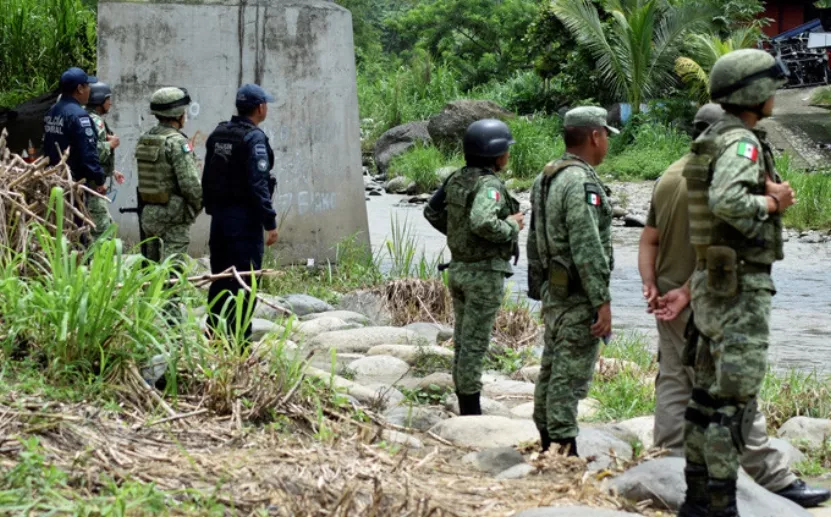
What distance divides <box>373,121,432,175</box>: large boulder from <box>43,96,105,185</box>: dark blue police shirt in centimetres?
1844

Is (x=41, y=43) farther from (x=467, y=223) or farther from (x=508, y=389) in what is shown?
(x=467, y=223)

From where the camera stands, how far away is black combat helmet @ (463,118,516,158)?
6320mm

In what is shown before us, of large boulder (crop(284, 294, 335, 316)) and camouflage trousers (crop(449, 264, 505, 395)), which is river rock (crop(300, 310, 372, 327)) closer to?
large boulder (crop(284, 294, 335, 316))

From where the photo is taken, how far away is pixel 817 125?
2691 cm

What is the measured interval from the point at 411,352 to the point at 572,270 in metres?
Result: 2.68

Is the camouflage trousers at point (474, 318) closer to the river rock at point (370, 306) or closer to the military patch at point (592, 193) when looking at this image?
the military patch at point (592, 193)

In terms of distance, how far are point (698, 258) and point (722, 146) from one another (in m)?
0.42

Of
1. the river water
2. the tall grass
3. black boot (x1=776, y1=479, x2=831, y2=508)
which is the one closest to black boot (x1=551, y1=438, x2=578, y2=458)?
black boot (x1=776, y1=479, x2=831, y2=508)

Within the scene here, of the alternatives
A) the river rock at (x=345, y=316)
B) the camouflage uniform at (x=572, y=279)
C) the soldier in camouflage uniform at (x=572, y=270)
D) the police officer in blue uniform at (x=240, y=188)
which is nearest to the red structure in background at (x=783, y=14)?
the river rock at (x=345, y=316)

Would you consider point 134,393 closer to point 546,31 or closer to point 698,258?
point 698,258

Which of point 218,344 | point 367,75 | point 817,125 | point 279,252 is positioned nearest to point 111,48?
point 279,252

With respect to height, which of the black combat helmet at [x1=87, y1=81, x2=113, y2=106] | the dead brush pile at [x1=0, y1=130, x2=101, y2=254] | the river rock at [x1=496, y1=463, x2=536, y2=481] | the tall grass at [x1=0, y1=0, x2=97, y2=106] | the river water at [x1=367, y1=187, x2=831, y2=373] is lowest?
the river water at [x1=367, y1=187, x2=831, y2=373]

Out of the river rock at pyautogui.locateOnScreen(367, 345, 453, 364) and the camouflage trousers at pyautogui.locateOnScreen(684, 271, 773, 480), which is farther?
the river rock at pyautogui.locateOnScreen(367, 345, 453, 364)

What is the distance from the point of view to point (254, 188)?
749cm
